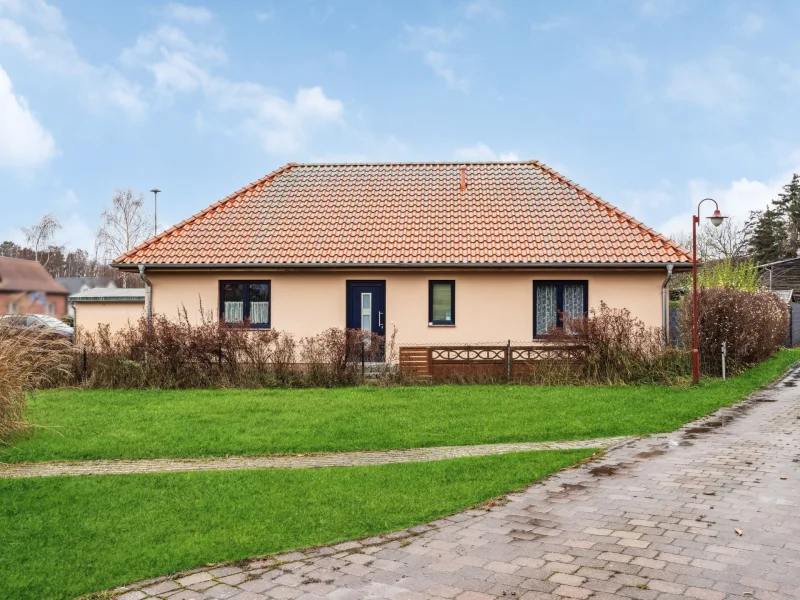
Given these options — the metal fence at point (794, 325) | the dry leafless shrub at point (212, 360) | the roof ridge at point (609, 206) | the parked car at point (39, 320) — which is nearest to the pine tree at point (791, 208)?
the metal fence at point (794, 325)

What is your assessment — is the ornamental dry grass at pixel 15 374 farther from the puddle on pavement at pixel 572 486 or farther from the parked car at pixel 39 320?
the parked car at pixel 39 320

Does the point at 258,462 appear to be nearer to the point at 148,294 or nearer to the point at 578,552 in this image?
the point at 578,552

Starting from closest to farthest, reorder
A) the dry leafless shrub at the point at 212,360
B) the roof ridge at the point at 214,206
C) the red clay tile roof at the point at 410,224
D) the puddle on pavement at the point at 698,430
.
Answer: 1. the puddle on pavement at the point at 698,430
2. the dry leafless shrub at the point at 212,360
3. the red clay tile roof at the point at 410,224
4. the roof ridge at the point at 214,206

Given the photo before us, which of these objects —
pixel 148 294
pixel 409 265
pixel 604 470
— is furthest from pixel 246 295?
pixel 604 470

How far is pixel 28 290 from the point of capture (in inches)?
75.3

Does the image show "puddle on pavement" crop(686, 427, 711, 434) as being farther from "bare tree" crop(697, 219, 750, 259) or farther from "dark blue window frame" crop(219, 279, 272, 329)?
"bare tree" crop(697, 219, 750, 259)

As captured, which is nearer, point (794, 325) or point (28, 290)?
point (28, 290)

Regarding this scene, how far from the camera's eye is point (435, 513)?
650 cm

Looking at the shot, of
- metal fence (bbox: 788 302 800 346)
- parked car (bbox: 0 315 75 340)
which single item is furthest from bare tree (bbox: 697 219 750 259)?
Answer: parked car (bbox: 0 315 75 340)

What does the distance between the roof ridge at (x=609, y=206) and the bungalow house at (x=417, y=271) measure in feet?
0.24

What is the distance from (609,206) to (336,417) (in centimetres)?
1313

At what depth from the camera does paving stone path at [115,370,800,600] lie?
4.78 m

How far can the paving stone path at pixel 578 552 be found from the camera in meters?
4.78

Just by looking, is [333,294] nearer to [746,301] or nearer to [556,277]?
[556,277]
